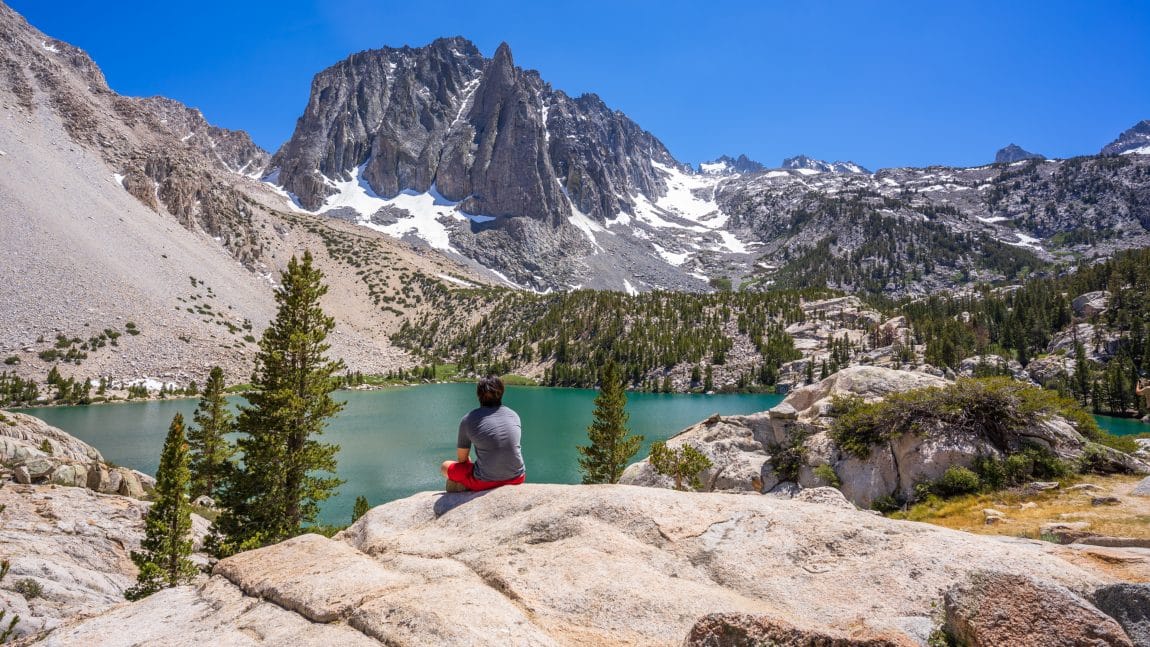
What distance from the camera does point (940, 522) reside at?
48.6ft

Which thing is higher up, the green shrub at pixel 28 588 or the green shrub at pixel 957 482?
the green shrub at pixel 957 482

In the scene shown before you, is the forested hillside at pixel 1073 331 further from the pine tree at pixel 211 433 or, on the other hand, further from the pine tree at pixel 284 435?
the pine tree at pixel 211 433

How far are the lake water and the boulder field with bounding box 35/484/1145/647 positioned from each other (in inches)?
1273

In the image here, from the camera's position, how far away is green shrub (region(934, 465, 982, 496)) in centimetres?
1600

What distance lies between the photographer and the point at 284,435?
77.5 ft

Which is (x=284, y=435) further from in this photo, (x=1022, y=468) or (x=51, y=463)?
(x=1022, y=468)

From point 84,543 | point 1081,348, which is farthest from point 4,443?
point 1081,348

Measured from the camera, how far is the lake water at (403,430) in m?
46.1

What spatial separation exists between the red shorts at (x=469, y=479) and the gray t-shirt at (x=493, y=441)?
69 mm

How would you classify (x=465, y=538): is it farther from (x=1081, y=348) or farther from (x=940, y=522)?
(x=1081, y=348)

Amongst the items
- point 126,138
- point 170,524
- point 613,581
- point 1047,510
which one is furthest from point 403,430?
point 126,138

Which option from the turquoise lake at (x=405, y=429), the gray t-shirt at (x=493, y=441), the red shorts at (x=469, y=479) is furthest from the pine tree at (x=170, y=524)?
the turquoise lake at (x=405, y=429)

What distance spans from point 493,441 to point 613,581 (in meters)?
3.60

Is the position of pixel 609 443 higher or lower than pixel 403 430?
higher
